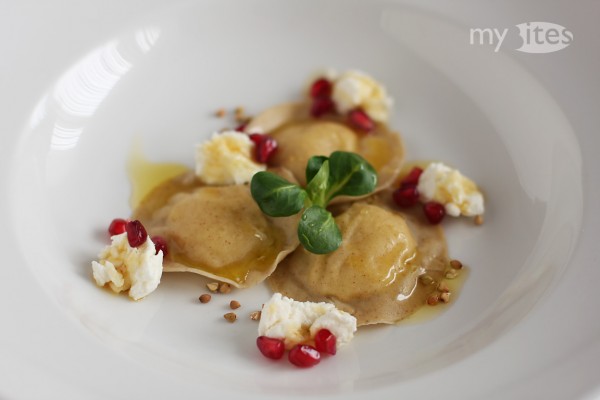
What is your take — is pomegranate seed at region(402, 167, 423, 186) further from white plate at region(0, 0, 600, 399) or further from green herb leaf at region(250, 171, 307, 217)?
green herb leaf at region(250, 171, 307, 217)

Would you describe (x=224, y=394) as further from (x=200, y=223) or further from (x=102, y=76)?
(x=102, y=76)

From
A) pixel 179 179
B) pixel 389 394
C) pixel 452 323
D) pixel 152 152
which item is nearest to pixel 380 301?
pixel 452 323

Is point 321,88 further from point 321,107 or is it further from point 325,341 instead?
point 325,341

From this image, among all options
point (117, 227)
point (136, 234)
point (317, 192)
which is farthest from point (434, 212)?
point (117, 227)

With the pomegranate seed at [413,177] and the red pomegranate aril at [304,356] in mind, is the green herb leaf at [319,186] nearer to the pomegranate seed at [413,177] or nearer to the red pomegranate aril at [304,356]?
the pomegranate seed at [413,177]

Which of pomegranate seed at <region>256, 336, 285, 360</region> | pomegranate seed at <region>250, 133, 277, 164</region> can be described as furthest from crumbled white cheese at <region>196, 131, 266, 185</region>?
pomegranate seed at <region>256, 336, 285, 360</region>

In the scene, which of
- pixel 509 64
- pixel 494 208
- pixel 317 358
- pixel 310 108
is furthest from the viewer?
pixel 310 108
